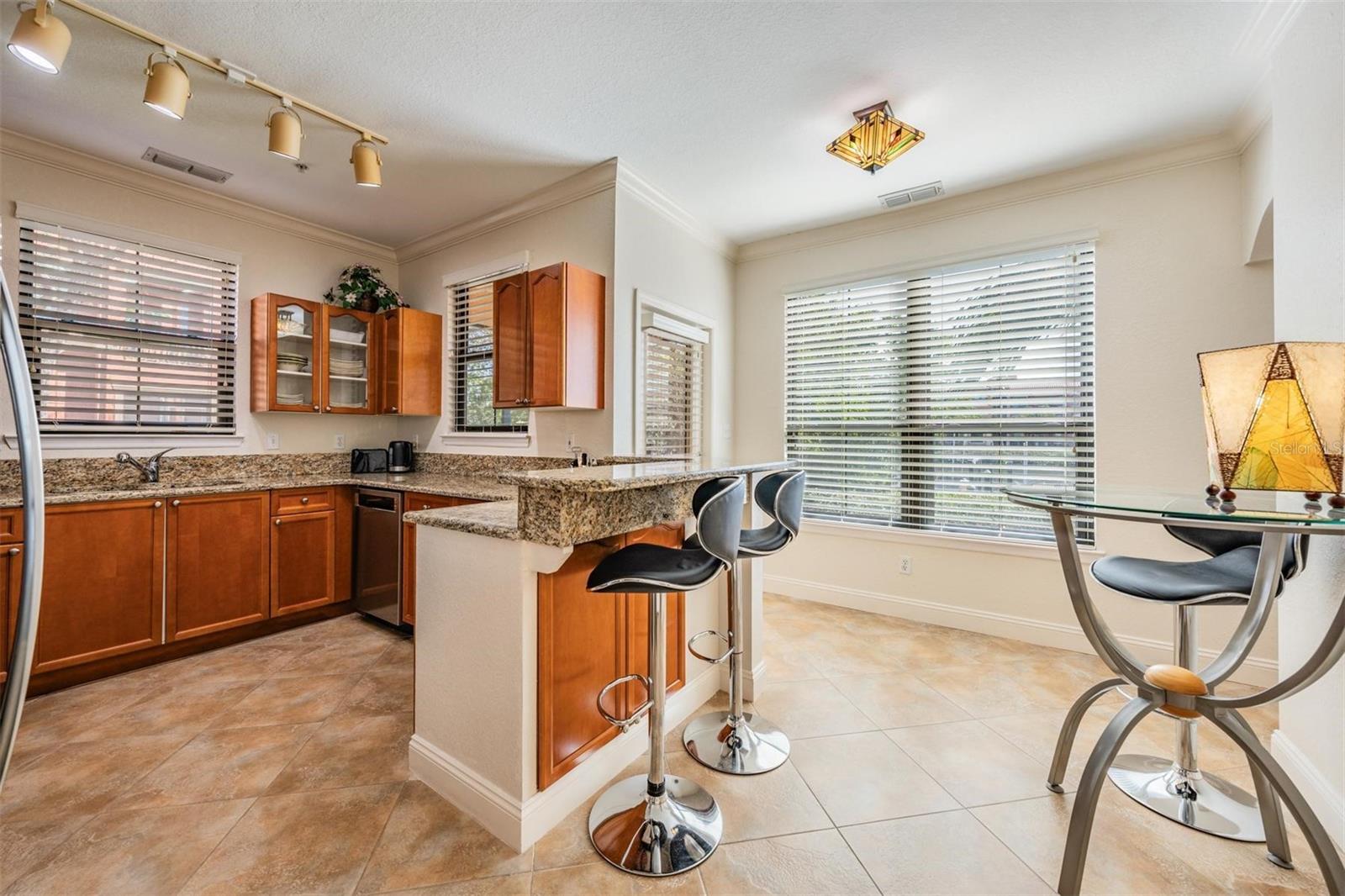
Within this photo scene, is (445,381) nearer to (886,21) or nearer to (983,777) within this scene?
(886,21)

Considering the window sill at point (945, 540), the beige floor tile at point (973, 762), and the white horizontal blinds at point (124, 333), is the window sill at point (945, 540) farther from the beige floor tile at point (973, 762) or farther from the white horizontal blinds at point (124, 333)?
the white horizontal blinds at point (124, 333)

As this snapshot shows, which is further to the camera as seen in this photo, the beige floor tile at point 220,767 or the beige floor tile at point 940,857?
the beige floor tile at point 220,767

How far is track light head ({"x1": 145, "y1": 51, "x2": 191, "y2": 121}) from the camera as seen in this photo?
2.01 m

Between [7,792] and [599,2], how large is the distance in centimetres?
351

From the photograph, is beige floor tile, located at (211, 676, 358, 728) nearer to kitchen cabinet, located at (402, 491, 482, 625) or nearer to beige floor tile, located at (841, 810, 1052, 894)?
kitchen cabinet, located at (402, 491, 482, 625)

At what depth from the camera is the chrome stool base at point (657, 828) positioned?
1.54m

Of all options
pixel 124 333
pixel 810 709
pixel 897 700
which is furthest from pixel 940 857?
pixel 124 333

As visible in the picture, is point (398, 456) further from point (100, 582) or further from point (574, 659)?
point (574, 659)

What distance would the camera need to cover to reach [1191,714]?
145cm

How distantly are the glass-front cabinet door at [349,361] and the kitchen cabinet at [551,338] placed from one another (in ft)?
4.45

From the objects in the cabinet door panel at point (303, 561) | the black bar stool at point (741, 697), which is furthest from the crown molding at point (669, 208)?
the cabinet door panel at point (303, 561)

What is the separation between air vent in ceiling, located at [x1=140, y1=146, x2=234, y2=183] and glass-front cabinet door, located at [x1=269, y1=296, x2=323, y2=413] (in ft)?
2.39

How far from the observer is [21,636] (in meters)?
0.71

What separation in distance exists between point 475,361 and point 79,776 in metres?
2.82
